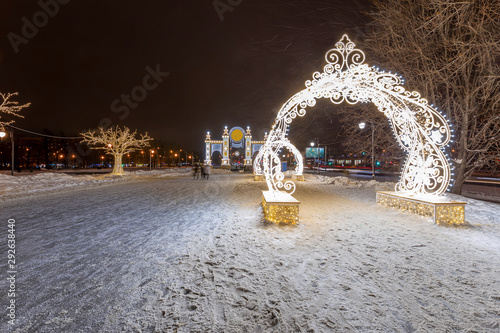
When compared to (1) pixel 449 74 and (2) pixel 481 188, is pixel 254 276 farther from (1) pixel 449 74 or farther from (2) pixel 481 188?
(2) pixel 481 188

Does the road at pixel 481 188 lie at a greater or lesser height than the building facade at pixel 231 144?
lesser

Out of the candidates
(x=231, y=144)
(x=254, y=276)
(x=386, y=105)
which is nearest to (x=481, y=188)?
(x=386, y=105)

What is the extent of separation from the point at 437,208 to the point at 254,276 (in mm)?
5361

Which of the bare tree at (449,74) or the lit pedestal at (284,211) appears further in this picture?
the bare tree at (449,74)

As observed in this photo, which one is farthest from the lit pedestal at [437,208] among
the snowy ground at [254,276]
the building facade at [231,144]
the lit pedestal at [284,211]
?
the building facade at [231,144]

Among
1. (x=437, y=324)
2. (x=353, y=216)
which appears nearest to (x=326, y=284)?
(x=437, y=324)

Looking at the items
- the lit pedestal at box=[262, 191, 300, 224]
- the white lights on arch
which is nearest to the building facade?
the white lights on arch

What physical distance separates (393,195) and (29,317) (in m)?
8.44

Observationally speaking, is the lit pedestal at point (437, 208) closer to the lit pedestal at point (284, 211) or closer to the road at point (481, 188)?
the lit pedestal at point (284, 211)

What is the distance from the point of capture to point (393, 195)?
7430 mm

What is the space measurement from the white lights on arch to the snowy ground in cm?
146

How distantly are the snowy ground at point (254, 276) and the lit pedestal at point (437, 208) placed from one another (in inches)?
12.2

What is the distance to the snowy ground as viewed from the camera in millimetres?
2336

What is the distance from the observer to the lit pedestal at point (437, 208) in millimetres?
5793
